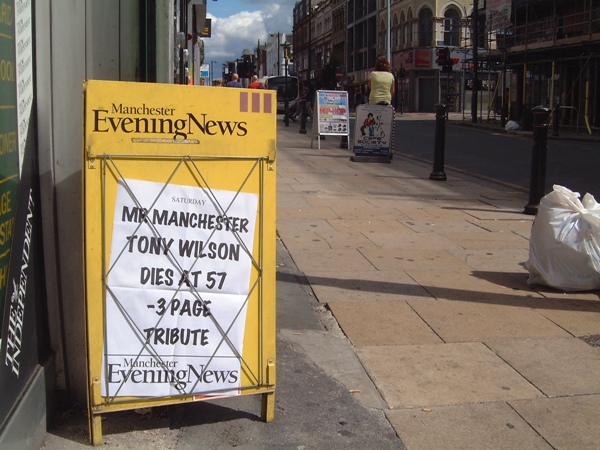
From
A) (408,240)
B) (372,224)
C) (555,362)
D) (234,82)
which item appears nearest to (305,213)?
(372,224)

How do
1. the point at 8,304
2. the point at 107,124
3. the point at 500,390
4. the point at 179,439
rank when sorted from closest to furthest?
the point at 8,304, the point at 107,124, the point at 179,439, the point at 500,390

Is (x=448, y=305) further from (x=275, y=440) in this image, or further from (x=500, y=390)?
(x=275, y=440)

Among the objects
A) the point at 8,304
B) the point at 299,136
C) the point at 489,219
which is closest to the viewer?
the point at 8,304

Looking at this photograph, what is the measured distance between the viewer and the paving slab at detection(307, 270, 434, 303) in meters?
5.56

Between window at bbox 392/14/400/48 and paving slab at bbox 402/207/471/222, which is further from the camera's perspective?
window at bbox 392/14/400/48

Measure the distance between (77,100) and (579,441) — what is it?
105 inches

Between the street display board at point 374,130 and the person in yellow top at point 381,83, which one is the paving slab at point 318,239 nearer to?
the person in yellow top at point 381,83

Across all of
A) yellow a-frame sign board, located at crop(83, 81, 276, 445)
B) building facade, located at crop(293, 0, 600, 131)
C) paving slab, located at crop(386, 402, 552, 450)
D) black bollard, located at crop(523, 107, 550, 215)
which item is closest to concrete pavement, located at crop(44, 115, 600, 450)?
paving slab, located at crop(386, 402, 552, 450)

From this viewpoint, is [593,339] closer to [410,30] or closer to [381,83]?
[381,83]

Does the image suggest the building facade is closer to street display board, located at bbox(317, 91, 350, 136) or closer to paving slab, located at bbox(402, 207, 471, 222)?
street display board, located at bbox(317, 91, 350, 136)

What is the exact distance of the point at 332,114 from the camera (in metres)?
17.8

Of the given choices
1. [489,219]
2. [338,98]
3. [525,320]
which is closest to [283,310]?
[525,320]

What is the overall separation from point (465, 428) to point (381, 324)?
146cm

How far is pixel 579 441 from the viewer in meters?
3.43
